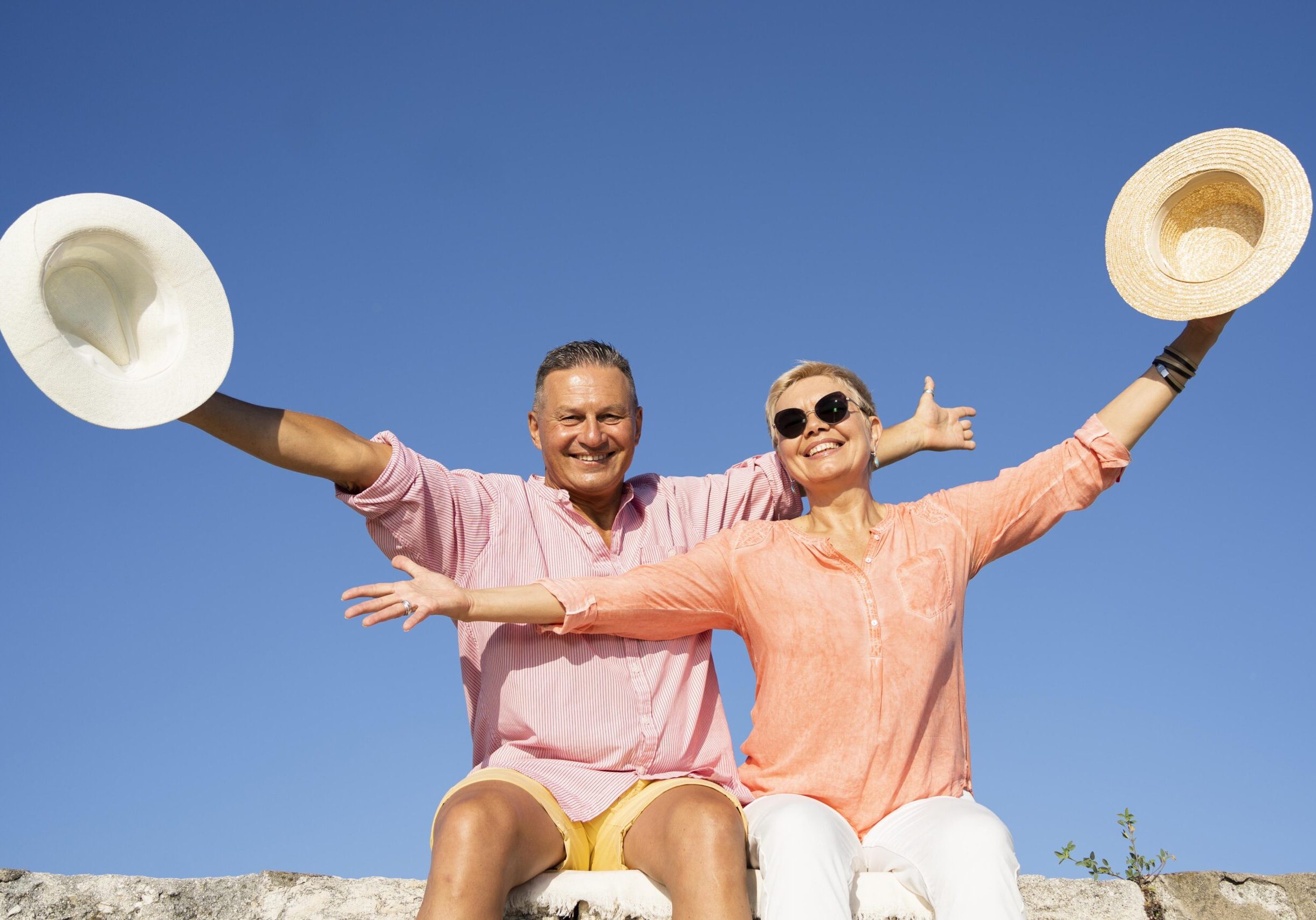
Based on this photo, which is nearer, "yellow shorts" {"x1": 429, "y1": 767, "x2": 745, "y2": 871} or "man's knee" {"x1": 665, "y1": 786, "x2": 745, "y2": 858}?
"man's knee" {"x1": 665, "y1": 786, "x2": 745, "y2": 858}

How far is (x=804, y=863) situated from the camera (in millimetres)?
3248

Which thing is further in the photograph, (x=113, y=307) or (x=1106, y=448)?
(x=1106, y=448)

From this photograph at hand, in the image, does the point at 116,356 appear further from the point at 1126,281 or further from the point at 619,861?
the point at 1126,281

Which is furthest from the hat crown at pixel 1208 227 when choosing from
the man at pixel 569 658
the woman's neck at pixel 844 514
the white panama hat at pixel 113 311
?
the white panama hat at pixel 113 311

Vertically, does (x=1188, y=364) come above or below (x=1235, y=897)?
above

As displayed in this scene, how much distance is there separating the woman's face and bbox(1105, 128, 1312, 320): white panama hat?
1.26m

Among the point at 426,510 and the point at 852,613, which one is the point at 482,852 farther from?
the point at 852,613

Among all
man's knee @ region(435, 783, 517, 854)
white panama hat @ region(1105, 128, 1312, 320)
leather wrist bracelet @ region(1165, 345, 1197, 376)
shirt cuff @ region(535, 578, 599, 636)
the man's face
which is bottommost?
man's knee @ region(435, 783, 517, 854)

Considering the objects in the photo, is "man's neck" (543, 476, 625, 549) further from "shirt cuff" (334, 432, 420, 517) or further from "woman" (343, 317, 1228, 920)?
"shirt cuff" (334, 432, 420, 517)

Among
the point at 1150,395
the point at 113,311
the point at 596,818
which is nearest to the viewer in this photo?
the point at 113,311

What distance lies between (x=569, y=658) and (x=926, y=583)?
1370 millimetres

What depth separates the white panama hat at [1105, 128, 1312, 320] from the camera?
14.0 ft

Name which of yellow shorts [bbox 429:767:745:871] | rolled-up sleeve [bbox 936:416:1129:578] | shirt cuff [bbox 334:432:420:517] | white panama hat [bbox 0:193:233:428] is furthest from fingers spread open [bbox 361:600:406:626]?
rolled-up sleeve [bbox 936:416:1129:578]

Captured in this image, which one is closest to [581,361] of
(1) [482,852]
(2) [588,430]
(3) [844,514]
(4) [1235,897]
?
(2) [588,430]
